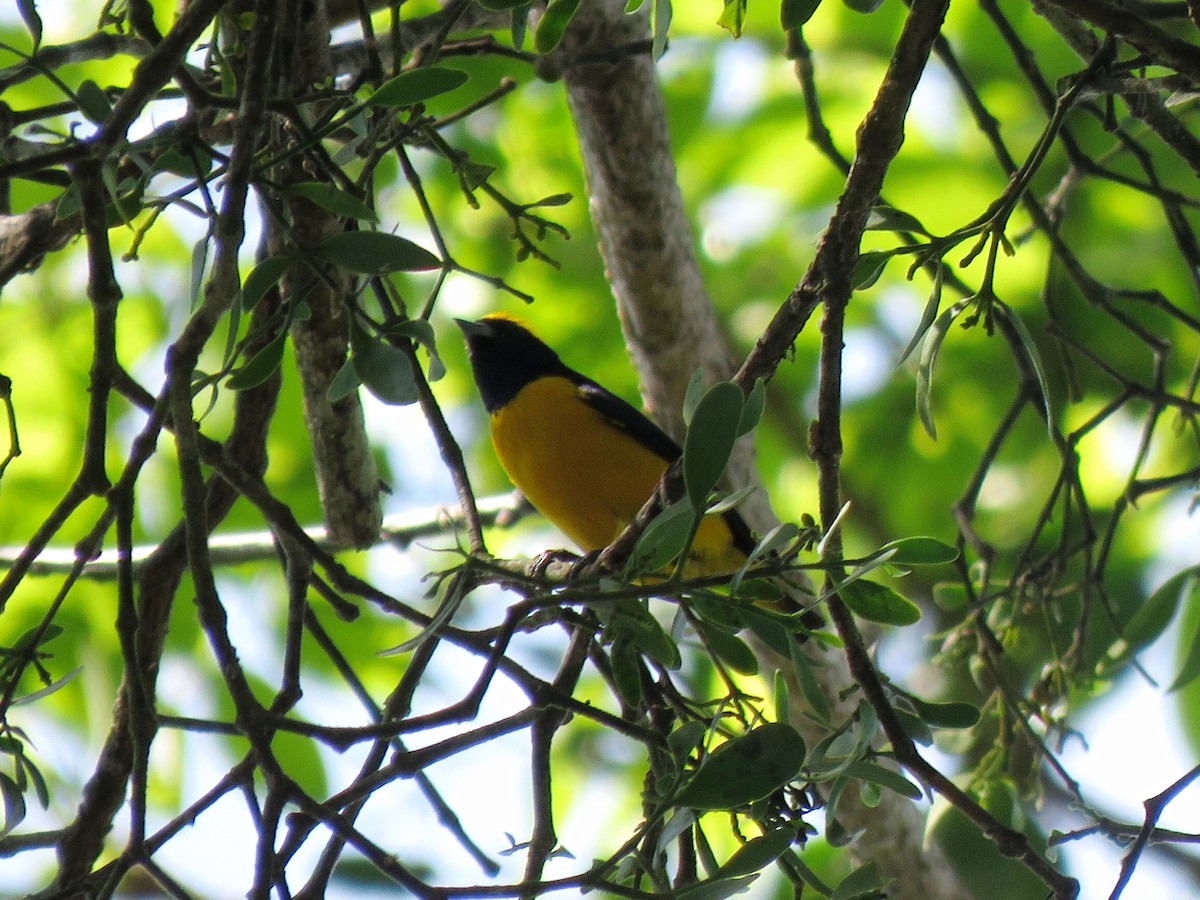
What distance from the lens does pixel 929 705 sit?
4.86ft

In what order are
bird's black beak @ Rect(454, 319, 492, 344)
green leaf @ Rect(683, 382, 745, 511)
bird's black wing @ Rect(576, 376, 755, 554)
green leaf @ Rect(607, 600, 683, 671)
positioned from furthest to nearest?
bird's black beak @ Rect(454, 319, 492, 344) < bird's black wing @ Rect(576, 376, 755, 554) < green leaf @ Rect(607, 600, 683, 671) < green leaf @ Rect(683, 382, 745, 511)

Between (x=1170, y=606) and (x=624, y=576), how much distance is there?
53.9 inches

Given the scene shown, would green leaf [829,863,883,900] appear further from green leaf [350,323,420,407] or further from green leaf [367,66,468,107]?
green leaf [367,66,468,107]

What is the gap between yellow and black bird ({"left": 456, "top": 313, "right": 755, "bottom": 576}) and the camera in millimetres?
3951

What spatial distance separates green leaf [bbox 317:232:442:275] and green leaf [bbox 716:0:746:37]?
1.49ft

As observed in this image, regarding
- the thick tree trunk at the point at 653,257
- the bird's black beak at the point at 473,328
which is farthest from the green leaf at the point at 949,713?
the bird's black beak at the point at 473,328

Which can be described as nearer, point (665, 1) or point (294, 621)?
point (665, 1)

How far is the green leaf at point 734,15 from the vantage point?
4.91 feet

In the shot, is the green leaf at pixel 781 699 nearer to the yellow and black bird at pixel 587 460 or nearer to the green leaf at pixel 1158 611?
the green leaf at pixel 1158 611

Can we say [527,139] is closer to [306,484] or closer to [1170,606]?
[306,484]

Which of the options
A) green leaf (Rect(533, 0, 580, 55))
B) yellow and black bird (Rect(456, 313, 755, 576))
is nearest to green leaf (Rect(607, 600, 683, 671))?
green leaf (Rect(533, 0, 580, 55))

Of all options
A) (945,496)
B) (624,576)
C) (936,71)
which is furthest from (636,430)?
(624,576)

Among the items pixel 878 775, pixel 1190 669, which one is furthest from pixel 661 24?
pixel 1190 669

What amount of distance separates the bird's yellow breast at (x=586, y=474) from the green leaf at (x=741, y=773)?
251 cm
